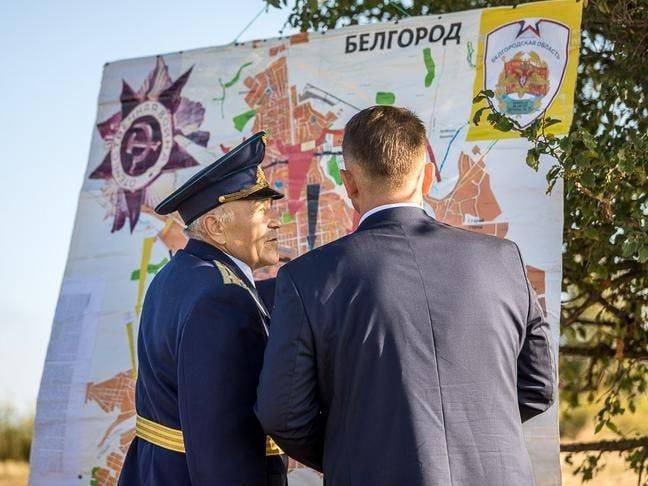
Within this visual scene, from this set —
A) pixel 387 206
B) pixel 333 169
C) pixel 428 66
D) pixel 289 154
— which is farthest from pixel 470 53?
pixel 387 206

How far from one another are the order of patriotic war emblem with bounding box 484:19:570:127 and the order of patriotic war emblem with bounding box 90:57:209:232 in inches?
49.7

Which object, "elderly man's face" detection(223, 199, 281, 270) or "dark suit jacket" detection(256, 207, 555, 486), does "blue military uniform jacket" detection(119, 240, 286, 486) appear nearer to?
"elderly man's face" detection(223, 199, 281, 270)

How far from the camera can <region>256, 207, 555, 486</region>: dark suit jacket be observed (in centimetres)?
201

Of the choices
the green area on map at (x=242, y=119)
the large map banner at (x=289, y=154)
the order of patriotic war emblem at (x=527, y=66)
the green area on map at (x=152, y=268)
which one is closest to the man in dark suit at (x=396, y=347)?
the large map banner at (x=289, y=154)

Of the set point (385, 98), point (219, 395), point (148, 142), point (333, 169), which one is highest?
point (385, 98)

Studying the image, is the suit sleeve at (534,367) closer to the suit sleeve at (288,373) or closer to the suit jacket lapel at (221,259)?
the suit sleeve at (288,373)

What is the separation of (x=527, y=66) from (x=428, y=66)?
38 cm

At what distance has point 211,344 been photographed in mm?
2373

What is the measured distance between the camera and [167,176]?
403cm

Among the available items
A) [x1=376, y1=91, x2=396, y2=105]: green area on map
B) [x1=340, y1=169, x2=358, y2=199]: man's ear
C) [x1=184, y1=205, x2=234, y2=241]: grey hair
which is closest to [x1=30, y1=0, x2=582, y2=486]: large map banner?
[x1=376, y1=91, x2=396, y2=105]: green area on map

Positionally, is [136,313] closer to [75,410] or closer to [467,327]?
[75,410]

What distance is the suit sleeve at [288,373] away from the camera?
6.70 ft

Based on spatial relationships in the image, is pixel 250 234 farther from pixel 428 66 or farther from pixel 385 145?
pixel 428 66

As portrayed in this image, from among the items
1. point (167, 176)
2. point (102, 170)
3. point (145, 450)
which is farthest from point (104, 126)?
point (145, 450)
